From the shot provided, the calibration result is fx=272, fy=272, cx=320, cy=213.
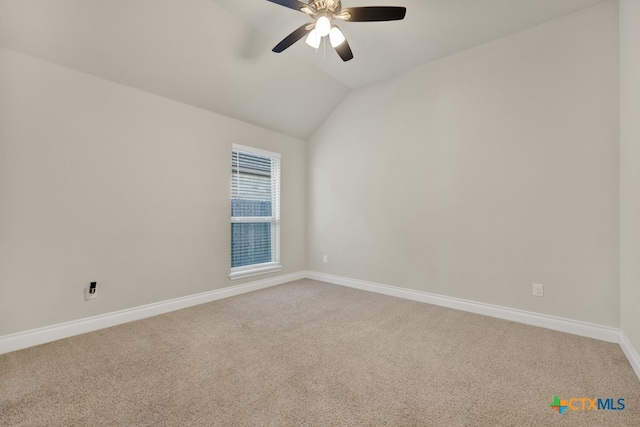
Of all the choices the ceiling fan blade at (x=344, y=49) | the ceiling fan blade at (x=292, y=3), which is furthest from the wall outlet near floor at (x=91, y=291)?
the ceiling fan blade at (x=344, y=49)

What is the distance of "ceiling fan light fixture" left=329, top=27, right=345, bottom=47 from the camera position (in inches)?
85.0

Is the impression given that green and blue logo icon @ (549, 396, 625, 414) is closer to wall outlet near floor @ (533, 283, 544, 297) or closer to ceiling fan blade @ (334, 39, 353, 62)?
wall outlet near floor @ (533, 283, 544, 297)

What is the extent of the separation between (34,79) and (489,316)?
4733 mm

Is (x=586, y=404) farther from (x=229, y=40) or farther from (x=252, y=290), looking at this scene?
(x=229, y=40)

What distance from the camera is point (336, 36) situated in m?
2.19

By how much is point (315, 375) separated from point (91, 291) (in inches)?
88.1

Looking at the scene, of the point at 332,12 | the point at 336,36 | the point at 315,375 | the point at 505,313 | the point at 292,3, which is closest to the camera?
the point at 315,375

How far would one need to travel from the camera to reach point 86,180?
8.27 feet

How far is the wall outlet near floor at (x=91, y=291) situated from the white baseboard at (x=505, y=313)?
117 inches

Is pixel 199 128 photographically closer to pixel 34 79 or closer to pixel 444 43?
pixel 34 79

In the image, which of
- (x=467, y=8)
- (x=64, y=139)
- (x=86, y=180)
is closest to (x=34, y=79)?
(x=64, y=139)

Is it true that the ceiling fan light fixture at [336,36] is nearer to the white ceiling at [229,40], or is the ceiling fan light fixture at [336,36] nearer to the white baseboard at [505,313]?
the white ceiling at [229,40]

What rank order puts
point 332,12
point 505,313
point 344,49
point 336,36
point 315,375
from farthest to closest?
point 505,313
point 344,49
point 336,36
point 332,12
point 315,375

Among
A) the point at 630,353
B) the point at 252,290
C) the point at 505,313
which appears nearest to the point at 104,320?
the point at 252,290
